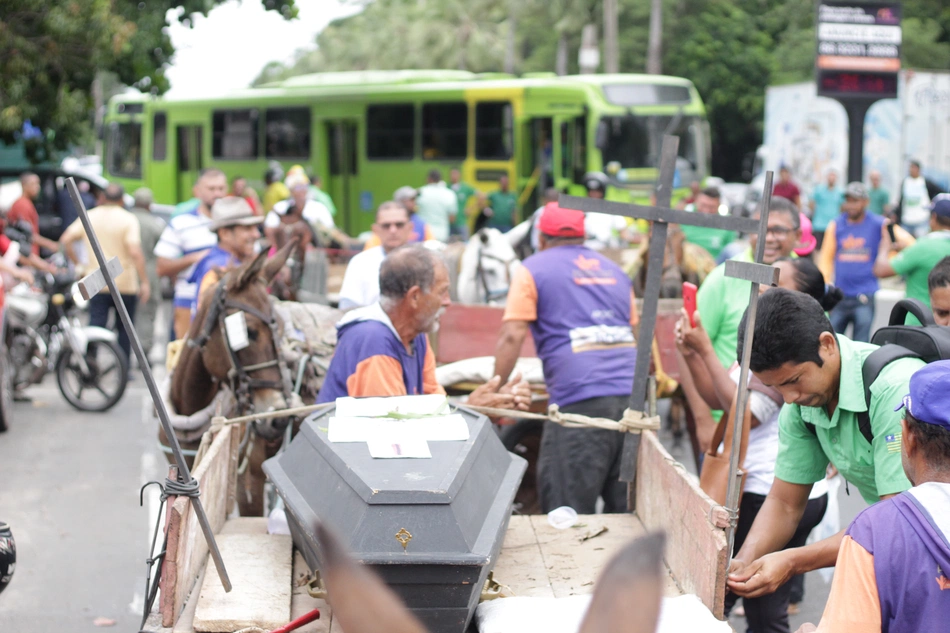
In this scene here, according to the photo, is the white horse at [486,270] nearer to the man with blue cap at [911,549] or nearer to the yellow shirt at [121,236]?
the yellow shirt at [121,236]

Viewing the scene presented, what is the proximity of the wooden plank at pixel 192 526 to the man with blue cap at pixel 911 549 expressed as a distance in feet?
5.44

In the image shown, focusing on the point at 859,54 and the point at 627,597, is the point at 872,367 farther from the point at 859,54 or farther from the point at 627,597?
the point at 859,54

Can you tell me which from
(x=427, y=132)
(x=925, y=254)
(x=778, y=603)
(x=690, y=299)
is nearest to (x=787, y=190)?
(x=427, y=132)

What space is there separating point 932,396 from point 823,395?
838 millimetres

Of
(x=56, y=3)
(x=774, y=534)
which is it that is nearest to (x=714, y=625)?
(x=774, y=534)

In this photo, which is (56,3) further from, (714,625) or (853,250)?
(714,625)

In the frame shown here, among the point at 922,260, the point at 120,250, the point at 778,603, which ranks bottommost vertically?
the point at 778,603

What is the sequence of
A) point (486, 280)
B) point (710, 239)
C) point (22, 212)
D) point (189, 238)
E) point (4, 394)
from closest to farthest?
point (486, 280)
point (189, 238)
point (4, 394)
point (710, 239)
point (22, 212)

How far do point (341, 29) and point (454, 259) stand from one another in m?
84.4

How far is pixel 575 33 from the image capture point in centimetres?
4975

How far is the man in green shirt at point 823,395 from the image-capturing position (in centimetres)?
302

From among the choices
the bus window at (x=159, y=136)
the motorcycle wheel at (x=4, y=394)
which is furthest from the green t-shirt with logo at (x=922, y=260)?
the bus window at (x=159, y=136)

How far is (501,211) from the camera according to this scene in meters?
21.0

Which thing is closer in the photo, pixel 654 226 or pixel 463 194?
pixel 654 226
